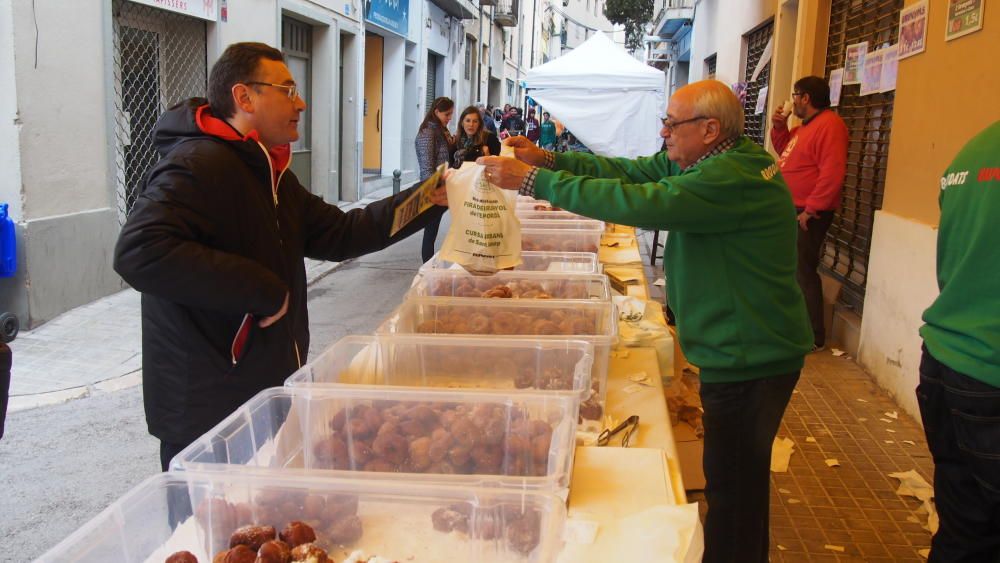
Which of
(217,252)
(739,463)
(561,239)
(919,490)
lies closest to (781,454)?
Answer: (919,490)

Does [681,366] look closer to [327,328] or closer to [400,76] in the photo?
[327,328]

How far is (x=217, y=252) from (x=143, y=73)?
23.1 feet

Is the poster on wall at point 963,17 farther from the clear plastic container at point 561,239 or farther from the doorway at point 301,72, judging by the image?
the doorway at point 301,72

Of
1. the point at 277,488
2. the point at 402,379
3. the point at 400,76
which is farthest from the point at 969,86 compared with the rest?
the point at 400,76

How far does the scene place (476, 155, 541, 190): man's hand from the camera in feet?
9.34

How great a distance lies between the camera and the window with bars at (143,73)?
7895mm

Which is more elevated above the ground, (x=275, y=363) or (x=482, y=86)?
(x=482, y=86)

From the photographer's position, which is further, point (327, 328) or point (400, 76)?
point (400, 76)

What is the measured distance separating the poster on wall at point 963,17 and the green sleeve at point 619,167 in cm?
233

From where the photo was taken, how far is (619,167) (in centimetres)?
372

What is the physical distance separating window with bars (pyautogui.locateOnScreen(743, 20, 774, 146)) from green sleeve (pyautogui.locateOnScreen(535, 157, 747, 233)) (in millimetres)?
8723

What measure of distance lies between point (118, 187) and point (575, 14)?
212ft

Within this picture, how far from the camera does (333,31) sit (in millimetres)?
13609

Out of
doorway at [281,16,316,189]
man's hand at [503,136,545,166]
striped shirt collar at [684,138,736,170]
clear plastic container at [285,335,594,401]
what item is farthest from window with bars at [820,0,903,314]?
doorway at [281,16,316,189]
